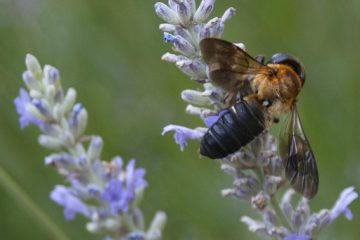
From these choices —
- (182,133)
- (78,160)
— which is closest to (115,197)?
(78,160)

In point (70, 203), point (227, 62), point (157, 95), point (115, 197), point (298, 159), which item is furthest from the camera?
point (157, 95)

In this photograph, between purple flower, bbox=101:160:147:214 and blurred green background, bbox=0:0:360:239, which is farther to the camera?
blurred green background, bbox=0:0:360:239

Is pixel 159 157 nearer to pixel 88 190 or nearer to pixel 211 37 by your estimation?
pixel 88 190

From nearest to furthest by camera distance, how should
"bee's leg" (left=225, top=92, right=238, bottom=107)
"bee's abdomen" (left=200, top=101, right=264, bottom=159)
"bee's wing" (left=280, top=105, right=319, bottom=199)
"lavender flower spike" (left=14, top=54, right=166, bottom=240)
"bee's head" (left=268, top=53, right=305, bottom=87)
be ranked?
1. "bee's wing" (left=280, top=105, right=319, bottom=199)
2. "bee's abdomen" (left=200, top=101, right=264, bottom=159)
3. "bee's leg" (left=225, top=92, right=238, bottom=107)
4. "bee's head" (left=268, top=53, right=305, bottom=87)
5. "lavender flower spike" (left=14, top=54, right=166, bottom=240)

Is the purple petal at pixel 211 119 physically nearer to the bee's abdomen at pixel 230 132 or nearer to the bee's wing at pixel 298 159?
the bee's abdomen at pixel 230 132

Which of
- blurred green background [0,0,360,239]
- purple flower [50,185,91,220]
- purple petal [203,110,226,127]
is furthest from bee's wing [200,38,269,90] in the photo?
blurred green background [0,0,360,239]

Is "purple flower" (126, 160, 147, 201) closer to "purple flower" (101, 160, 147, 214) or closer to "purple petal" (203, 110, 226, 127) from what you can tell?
"purple flower" (101, 160, 147, 214)

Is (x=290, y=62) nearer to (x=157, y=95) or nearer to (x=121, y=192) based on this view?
(x=121, y=192)
